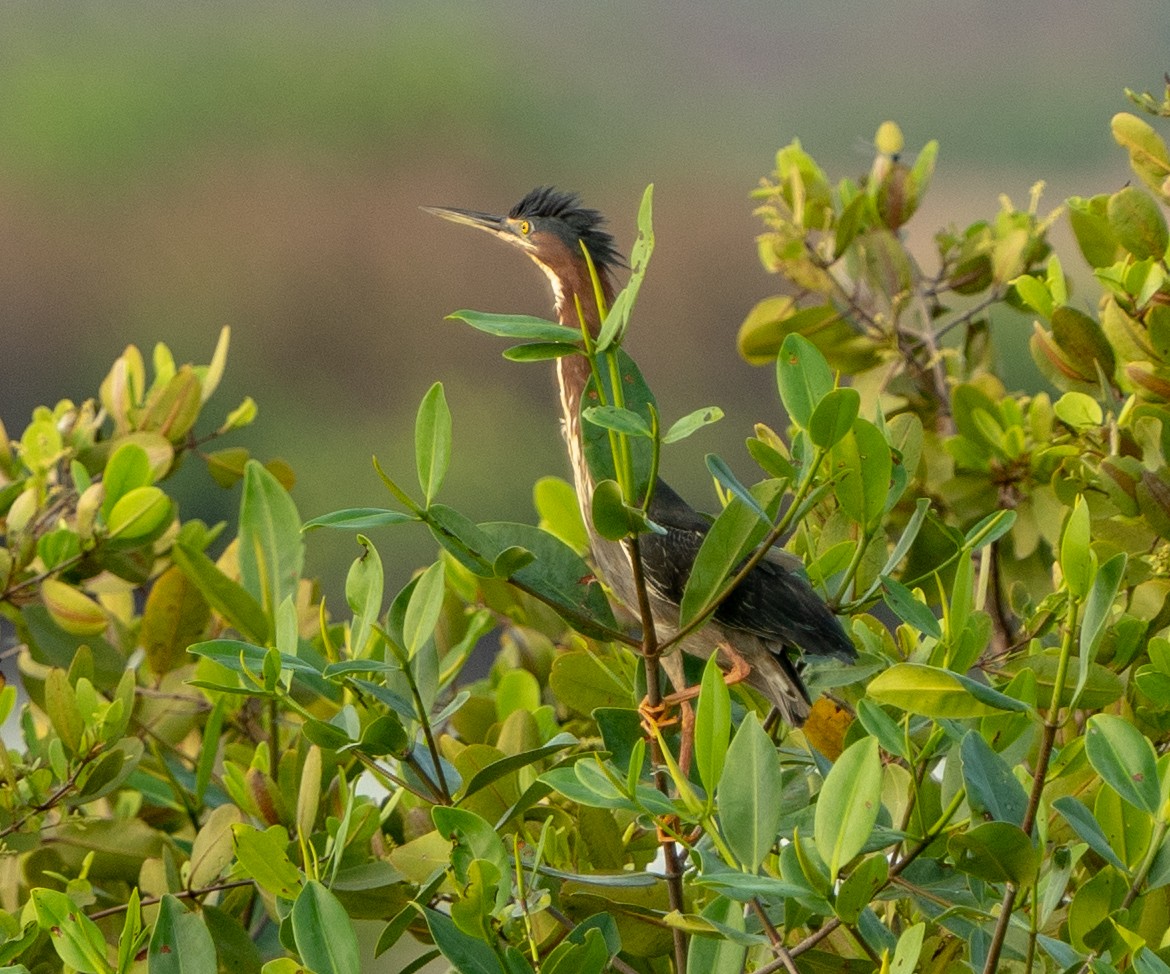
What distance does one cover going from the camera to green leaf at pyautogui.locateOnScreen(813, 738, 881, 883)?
2.51 ft

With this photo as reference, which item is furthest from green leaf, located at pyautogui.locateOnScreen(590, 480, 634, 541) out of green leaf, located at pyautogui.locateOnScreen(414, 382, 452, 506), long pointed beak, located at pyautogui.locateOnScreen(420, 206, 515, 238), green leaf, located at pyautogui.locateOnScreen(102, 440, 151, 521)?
long pointed beak, located at pyautogui.locateOnScreen(420, 206, 515, 238)

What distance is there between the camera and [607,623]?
0.95 meters

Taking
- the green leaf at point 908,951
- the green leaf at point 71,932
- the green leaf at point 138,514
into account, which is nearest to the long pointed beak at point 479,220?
the green leaf at point 138,514

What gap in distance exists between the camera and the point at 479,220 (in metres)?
2.30

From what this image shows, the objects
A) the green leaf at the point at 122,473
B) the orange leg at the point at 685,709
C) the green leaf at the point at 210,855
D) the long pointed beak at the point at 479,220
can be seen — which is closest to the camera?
the orange leg at the point at 685,709

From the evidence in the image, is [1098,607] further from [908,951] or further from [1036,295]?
[1036,295]

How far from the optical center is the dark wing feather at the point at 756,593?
129cm

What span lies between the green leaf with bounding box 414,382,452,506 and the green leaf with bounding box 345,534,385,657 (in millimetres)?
85

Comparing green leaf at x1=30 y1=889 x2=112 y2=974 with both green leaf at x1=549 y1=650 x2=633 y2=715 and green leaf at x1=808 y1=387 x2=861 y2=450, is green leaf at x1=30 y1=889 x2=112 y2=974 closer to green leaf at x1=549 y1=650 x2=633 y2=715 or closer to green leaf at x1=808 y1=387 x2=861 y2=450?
green leaf at x1=549 y1=650 x2=633 y2=715

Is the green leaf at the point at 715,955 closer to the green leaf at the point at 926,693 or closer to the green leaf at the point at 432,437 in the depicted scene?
the green leaf at the point at 926,693

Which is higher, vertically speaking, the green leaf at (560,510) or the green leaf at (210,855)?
the green leaf at (560,510)

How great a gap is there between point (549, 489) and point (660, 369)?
14.2 feet

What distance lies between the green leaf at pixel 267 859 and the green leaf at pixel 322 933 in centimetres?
9

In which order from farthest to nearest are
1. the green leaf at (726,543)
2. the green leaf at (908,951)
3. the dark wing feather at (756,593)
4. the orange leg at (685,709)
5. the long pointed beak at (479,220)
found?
the long pointed beak at (479,220) < the dark wing feather at (756,593) < the orange leg at (685,709) < the green leaf at (726,543) < the green leaf at (908,951)
